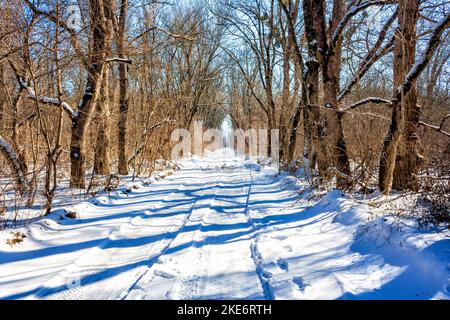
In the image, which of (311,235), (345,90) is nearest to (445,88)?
(345,90)

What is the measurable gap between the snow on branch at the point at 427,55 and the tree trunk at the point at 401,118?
9.6 inches

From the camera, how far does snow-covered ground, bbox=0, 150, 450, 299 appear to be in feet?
10.1

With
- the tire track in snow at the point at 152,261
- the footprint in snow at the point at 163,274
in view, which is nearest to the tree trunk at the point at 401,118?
the tire track in snow at the point at 152,261

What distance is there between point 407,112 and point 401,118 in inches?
14.2

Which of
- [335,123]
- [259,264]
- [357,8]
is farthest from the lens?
[335,123]

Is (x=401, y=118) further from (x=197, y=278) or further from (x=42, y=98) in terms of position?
(x=42, y=98)

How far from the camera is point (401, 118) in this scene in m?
6.20

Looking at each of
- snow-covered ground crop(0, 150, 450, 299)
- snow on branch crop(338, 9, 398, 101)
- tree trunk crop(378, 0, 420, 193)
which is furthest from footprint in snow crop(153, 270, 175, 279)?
snow on branch crop(338, 9, 398, 101)

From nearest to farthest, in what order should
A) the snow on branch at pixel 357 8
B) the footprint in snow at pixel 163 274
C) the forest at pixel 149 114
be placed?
the footprint in snow at pixel 163 274 → the forest at pixel 149 114 → the snow on branch at pixel 357 8

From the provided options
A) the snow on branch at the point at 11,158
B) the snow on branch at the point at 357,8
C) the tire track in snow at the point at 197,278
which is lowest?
the tire track in snow at the point at 197,278

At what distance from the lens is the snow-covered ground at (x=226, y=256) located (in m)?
3.07

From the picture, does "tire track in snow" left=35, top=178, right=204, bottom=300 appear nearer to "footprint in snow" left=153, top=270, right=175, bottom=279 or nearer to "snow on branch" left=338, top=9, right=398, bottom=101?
"footprint in snow" left=153, top=270, right=175, bottom=279

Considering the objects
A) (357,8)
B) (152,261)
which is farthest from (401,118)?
(152,261)

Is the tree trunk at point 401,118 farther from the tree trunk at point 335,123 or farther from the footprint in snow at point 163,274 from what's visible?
the footprint in snow at point 163,274
